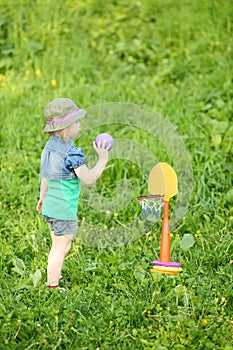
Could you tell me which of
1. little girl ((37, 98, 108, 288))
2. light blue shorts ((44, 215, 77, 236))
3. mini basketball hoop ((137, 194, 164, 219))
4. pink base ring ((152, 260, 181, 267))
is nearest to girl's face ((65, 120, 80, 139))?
little girl ((37, 98, 108, 288))

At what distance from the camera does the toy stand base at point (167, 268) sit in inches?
151

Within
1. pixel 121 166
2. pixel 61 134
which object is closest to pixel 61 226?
pixel 61 134

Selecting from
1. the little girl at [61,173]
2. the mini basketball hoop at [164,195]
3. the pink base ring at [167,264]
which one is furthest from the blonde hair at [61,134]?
the pink base ring at [167,264]

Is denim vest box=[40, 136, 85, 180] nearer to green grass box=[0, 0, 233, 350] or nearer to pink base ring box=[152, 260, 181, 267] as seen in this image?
green grass box=[0, 0, 233, 350]

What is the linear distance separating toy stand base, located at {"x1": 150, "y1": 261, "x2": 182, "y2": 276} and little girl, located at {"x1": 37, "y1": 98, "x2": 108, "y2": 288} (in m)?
0.55

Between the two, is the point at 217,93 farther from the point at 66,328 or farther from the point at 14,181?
the point at 66,328

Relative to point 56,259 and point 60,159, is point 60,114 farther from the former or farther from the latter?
point 56,259

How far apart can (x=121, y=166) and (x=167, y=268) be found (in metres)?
1.37

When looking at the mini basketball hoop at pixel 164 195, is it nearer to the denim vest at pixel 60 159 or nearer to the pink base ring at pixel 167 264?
the pink base ring at pixel 167 264

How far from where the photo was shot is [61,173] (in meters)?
3.63

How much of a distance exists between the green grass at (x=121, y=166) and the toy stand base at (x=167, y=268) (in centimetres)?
6

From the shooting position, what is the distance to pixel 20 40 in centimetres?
673

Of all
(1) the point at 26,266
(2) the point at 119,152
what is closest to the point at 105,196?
(2) the point at 119,152

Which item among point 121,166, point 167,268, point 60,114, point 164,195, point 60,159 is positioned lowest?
point 167,268
